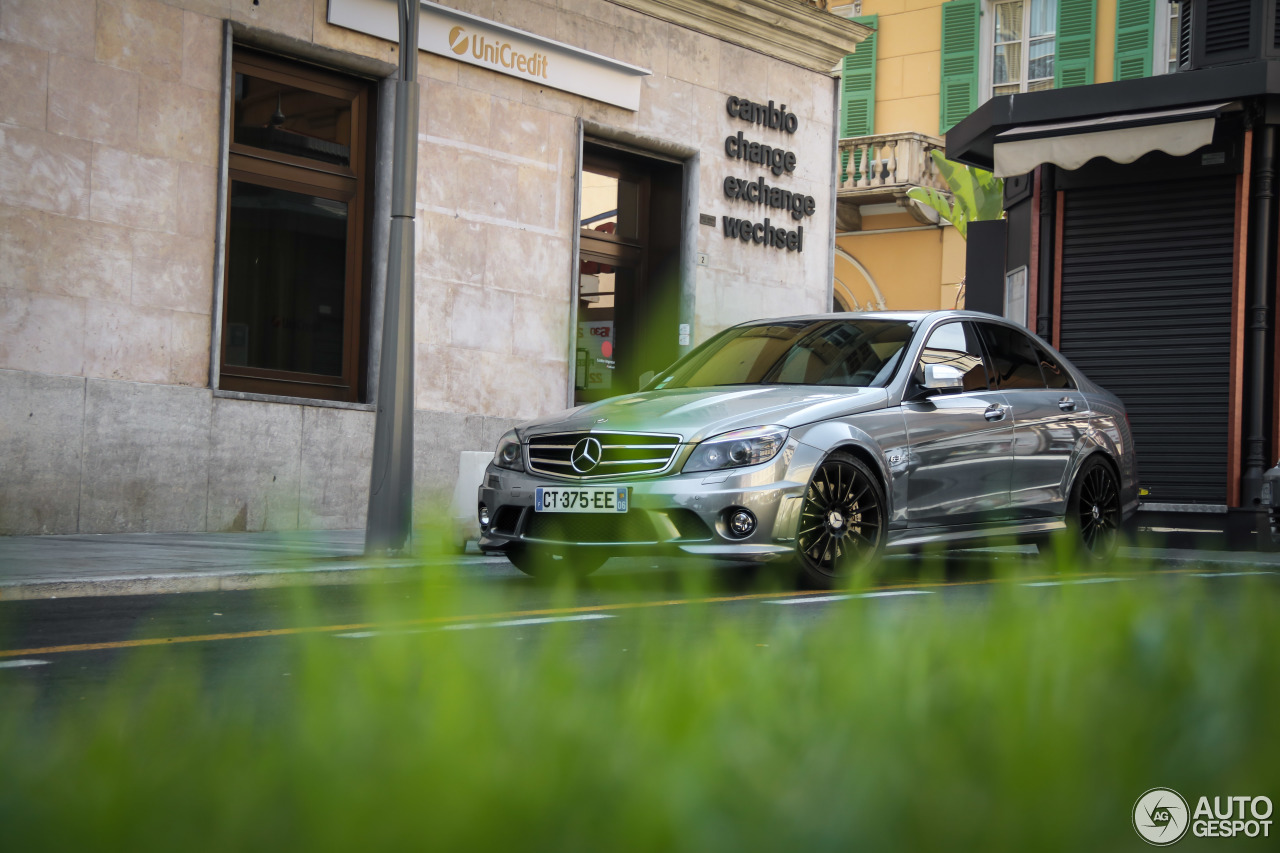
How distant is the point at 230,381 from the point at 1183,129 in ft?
27.8

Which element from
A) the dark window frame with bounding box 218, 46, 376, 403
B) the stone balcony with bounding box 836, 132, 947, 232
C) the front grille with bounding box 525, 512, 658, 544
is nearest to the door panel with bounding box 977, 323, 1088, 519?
the front grille with bounding box 525, 512, 658, 544

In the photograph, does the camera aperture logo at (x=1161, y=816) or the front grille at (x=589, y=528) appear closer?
the camera aperture logo at (x=1161, y=816)

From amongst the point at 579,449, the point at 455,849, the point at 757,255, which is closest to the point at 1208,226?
the point at 757,255

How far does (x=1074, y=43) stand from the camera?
→ 26656 mm

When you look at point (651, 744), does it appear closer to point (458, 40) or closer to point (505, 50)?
point (458, 40)

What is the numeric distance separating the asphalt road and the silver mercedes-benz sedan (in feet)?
1.00

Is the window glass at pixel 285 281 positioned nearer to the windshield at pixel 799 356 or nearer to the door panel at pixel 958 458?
the windshield at pixel 799 356

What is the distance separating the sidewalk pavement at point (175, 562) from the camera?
297 inches

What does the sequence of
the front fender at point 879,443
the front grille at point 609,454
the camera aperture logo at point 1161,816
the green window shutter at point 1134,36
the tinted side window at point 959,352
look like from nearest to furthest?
the camera aperture logo at point 1161,816 < the front grille at point 609,454 < the front fender at point 879,443 < the tinted side window at point 959,352 < the green window shutter at point 1134,36

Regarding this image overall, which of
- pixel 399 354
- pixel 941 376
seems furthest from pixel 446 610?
pixel 399 354

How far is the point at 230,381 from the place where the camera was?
43.5 ft

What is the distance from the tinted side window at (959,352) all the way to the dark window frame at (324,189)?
650cm

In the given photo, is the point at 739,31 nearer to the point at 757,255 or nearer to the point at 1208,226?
the point at 757,255

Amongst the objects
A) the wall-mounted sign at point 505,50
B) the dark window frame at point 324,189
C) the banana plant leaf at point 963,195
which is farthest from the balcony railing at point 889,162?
the dark window frame at point 324,189
